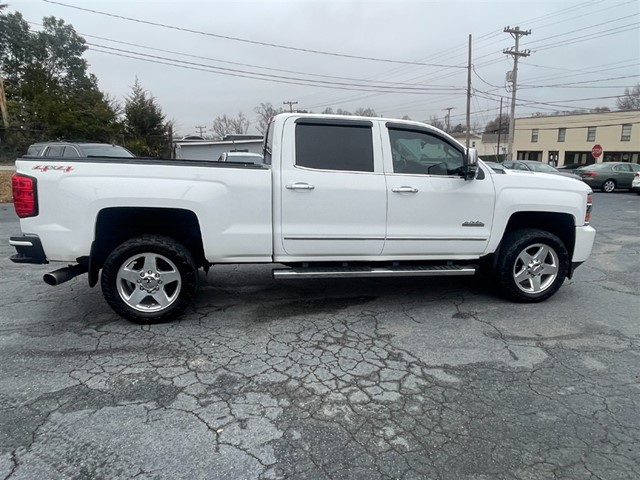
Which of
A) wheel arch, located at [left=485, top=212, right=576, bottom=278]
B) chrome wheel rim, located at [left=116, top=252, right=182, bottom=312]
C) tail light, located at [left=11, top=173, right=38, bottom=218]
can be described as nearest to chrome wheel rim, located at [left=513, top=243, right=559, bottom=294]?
wheel arch, located at [left=485, top=212, right=576, bottom=278]

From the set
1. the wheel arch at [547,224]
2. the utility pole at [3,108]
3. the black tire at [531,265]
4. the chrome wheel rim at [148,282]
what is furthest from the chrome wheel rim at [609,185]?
the utility pole at [3,108]

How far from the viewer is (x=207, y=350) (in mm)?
3549

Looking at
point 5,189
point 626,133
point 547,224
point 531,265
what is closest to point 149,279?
point 531,265

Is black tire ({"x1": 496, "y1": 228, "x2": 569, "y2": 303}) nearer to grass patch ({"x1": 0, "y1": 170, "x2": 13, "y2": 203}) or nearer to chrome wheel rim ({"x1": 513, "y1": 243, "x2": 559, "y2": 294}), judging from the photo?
chrome wheel rim ({"x1": 513, "y1": 243, "x2": 559, "y2": 294})

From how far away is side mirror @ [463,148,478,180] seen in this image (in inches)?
165

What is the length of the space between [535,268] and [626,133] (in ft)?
170

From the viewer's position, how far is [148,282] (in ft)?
13.0

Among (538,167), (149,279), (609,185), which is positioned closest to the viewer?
(149,279)

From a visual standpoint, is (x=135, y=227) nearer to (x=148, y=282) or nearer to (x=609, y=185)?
(x=148, y=282)

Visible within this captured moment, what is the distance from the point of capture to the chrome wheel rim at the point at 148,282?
3.88 metres

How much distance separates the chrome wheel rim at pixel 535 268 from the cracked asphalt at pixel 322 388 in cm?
28

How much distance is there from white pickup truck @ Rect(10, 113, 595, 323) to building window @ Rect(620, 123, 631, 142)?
51.0 m

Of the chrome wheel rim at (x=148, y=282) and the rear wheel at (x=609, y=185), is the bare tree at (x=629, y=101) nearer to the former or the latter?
the rear wheel at (x=609, y=185)

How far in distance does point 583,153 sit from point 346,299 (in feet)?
176
